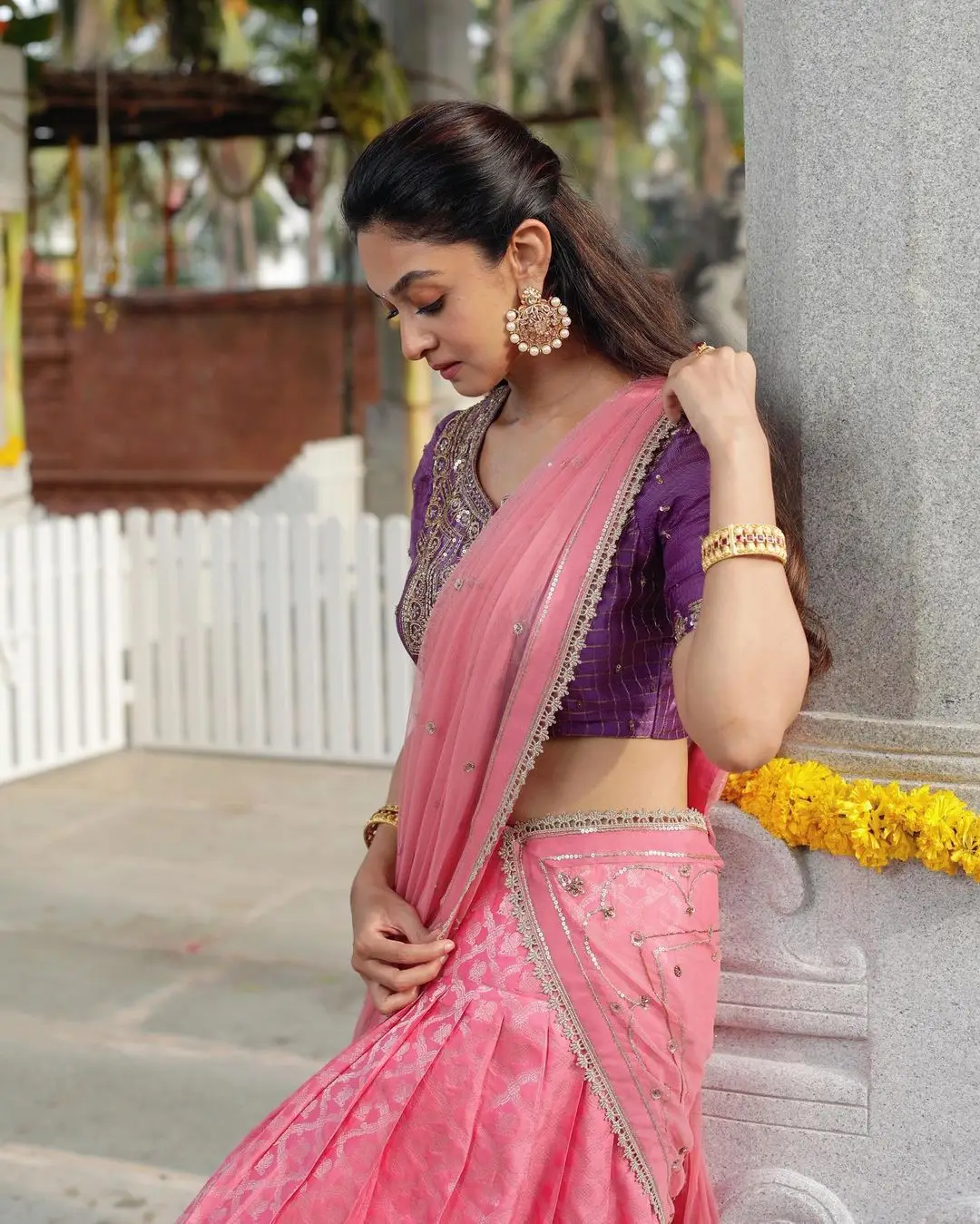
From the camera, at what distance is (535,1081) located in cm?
163

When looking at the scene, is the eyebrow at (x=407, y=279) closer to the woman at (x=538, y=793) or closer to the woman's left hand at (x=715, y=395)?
the woman at (x=538, y=793)

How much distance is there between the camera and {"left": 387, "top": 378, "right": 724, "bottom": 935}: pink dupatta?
1.65 meters

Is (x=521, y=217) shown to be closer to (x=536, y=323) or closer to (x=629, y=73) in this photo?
(x=536, y=323)

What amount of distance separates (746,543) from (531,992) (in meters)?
0.56

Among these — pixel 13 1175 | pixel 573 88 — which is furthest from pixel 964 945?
pixel 573 88

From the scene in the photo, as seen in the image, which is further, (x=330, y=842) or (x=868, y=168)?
(x=330, y=842)

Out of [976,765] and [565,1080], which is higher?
[976,765]

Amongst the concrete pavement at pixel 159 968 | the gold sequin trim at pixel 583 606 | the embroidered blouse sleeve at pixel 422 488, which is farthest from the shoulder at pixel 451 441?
the concrete pavement at pixel 159 968

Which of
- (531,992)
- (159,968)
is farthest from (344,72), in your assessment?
(531,992)

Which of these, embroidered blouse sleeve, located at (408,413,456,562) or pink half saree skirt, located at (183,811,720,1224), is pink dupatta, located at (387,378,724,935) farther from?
embroidered blouse sleeve, located at (408,413,456,562)

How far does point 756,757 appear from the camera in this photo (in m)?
1.49

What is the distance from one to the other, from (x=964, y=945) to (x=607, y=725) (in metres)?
0.53

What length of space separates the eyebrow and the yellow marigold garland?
75 centimetres

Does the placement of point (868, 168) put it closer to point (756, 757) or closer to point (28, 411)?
point (756, 757)
